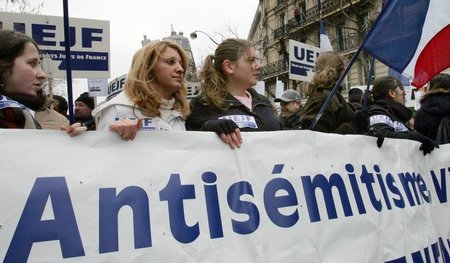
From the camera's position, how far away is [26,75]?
75.7 inches

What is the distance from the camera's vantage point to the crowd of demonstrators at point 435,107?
3.78 meters

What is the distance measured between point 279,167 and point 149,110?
70cm

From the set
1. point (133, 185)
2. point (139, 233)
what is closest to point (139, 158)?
point (133, 185)

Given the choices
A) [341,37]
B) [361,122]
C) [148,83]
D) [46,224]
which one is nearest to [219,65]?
[148,83]

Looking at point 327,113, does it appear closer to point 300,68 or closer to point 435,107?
point 435,107

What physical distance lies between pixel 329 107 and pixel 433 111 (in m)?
1.22

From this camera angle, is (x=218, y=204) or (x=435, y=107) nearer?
(x=218, y=204)

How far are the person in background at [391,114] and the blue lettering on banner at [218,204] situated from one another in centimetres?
29

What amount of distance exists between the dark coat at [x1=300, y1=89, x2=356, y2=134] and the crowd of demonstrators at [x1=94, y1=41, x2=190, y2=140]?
98 centimetres

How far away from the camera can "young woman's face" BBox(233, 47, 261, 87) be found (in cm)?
279

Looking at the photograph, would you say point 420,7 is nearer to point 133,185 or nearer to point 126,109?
point 126,109

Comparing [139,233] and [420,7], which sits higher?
[420,7]

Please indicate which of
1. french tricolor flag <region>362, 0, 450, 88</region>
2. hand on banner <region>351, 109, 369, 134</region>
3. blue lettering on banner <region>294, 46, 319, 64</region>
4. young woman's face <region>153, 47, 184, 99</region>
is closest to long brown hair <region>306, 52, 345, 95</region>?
hand on banner <region>351, 109, 369, 134</region>

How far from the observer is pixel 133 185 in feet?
5.83
